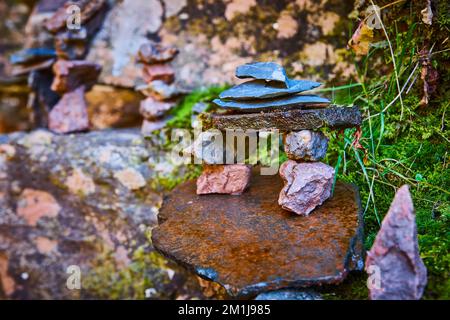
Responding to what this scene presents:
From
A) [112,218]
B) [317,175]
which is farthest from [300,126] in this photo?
[112,218]

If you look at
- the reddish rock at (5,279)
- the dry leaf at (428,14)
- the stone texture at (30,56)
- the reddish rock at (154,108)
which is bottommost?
the reddish rock at (5,279)

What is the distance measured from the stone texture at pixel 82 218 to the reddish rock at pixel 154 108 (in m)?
0.16

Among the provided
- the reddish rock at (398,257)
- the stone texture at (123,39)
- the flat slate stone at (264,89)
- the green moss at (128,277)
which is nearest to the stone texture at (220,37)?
the stone texture at (123,39)

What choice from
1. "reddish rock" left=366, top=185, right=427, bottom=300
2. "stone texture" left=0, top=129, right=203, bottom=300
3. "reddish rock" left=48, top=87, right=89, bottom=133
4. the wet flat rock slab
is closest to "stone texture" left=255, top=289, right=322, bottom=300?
the wet flat rock slab

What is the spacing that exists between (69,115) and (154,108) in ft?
1.97

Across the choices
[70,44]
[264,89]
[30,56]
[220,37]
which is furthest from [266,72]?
[30,56]

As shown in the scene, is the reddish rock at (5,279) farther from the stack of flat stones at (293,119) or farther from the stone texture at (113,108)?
the stack of flat stones at (293,119)

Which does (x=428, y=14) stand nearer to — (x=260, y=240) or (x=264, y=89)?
(x=264, y=89)

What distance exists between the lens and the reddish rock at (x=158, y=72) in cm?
229

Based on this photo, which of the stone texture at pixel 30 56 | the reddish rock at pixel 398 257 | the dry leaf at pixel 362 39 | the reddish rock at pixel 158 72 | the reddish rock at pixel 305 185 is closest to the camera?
the reddish rock at pixel 398 257

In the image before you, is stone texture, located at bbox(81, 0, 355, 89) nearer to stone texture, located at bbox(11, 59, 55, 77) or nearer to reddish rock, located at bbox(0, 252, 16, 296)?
stone texture, located at bbox(11, 59, 55, 77)

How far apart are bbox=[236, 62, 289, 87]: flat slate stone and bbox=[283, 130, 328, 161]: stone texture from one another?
0.64 feet

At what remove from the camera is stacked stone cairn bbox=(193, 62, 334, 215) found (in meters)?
1.40

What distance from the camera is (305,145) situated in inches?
55.1
